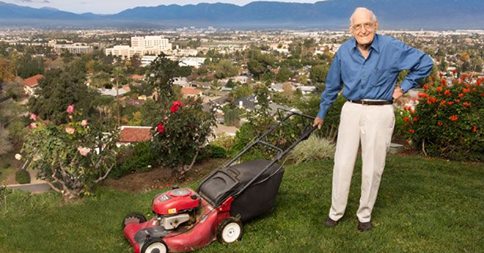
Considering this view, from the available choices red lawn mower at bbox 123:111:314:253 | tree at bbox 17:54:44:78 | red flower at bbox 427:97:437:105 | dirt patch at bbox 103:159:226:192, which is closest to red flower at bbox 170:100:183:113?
dirt patch at bbox 103:159:226:192

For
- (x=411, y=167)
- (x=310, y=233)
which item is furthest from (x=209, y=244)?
(x=411, y=167)

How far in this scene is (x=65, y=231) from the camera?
5.12m

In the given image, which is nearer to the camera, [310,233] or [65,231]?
[310,233]

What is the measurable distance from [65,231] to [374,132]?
11.0ft

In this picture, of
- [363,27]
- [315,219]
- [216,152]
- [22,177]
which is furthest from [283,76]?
[363,27]

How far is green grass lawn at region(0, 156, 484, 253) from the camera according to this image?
4.29 m

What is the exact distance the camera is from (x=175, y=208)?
4168 millimetres

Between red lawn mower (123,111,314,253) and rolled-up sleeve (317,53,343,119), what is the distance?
297mm

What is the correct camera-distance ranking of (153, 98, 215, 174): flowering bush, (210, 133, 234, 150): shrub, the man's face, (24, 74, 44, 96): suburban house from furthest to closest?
(24, 74, 44, 96): suburban house → (210, 133, 234, 150): shrub → (153, 98, 215, 174): flowering bush → the man's face

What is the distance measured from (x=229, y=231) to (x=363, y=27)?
211cm

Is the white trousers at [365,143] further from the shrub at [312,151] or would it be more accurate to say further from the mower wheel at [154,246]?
the shrub at [312,151]

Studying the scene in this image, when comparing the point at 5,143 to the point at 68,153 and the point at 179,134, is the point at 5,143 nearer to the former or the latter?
the point at 179,134

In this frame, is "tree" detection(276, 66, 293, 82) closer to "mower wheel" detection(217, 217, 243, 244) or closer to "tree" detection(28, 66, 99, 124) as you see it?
"tree" detection(28, 66, 99, 124)

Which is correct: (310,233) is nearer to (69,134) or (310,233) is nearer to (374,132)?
(374,132)
